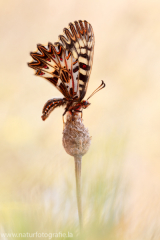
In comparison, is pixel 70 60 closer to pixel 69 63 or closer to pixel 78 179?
pixel 69 63

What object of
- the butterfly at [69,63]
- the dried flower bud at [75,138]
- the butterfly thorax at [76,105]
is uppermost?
the butterfly at [69,63]

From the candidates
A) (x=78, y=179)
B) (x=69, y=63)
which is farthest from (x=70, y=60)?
(x=78, y=179)

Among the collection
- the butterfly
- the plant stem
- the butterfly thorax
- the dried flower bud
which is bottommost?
the plant stem

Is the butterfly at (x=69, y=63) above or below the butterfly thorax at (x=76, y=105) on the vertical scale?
above

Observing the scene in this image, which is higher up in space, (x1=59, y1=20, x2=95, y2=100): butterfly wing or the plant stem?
(x1=59, y1=20, x2=95, y2=100): butterfly wing

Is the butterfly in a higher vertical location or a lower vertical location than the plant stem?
higher

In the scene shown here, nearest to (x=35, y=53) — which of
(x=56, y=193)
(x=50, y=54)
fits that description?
(x=50, y=54)
